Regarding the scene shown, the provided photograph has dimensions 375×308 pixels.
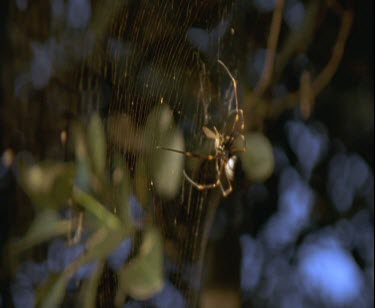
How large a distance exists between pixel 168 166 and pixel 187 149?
38 mm

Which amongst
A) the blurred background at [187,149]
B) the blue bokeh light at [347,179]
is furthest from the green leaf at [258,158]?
the blue bokeh light at [347,179]

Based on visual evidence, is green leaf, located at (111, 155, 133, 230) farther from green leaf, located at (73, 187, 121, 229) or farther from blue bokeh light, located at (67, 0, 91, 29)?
blue bokeh light, located at (67, 0, 91, 29)

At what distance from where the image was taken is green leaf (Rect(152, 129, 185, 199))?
36 cm

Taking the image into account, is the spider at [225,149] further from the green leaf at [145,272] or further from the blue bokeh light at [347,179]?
the blue bokeh light at [347,179]

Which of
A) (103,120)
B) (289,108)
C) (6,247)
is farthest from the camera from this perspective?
(289,108)

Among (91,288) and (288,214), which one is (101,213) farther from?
(288,214)

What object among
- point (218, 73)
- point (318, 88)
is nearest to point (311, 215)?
point (318, 88)

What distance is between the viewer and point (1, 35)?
0.48m

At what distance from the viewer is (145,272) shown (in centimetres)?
42

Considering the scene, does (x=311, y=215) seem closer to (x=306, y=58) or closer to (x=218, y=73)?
(x=306, y=58)

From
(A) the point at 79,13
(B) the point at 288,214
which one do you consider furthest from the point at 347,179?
(A) the point at 79,13

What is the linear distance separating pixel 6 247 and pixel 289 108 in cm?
37

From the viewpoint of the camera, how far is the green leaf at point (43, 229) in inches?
17.2

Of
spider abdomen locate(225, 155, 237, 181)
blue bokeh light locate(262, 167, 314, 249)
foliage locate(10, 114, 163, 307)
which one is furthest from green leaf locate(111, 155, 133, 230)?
blue bokeh light locate(262, 167, 314, 249)
